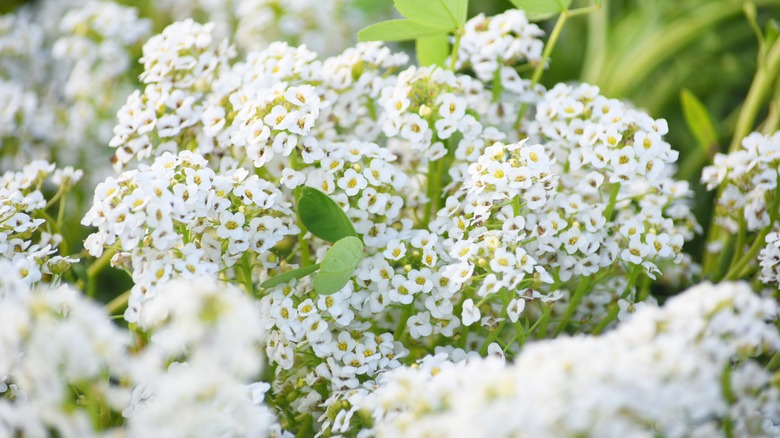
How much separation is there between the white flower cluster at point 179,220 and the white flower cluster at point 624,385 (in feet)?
0.79

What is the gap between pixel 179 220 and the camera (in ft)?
2.16

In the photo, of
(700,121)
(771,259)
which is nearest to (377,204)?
(771,259)

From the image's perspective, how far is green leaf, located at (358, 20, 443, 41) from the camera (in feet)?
2.61

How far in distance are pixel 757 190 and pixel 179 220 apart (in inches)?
24.1

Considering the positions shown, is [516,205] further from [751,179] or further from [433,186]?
[751,179]

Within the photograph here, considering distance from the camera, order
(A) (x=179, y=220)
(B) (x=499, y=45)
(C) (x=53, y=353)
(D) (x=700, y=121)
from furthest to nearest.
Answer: (D) (x=700, y=121), (B) (x=499, y=45), (A) (x=179, y=220), (C) (x=53, y=353)

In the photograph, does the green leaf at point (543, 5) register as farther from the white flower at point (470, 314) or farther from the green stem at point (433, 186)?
the white flower at point (470, 314)

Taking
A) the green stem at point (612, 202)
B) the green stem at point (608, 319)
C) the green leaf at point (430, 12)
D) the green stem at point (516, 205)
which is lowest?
the green stem at point (608, 319)

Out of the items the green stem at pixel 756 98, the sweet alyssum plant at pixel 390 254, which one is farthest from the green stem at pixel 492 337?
the green stem at pixel 756 98

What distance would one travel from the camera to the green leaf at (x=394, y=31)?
0.80 meters

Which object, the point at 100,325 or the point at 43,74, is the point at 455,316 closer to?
the point at 100,325

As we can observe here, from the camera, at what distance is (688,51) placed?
4.66ft

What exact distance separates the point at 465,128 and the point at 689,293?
0.34 meters

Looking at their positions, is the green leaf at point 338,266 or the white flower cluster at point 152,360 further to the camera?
the green leaf at point 338,266
